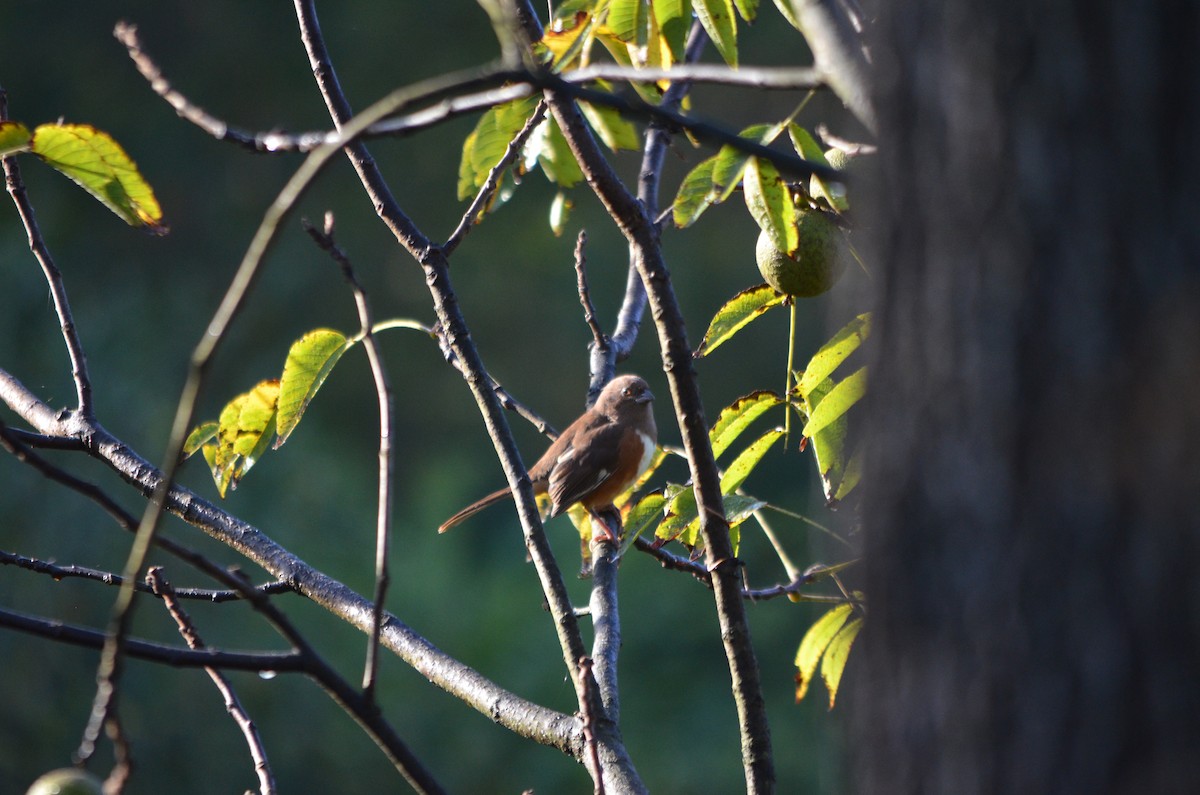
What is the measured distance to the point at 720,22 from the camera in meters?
1.45

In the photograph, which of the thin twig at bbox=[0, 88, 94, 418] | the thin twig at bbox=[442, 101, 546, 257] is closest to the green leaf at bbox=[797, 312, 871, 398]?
the thin twig at bbox=[442, 101, 546, 257]

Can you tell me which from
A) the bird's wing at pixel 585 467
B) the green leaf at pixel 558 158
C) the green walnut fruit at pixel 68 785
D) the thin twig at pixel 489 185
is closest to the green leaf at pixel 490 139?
the thin twig at pixel 489 185

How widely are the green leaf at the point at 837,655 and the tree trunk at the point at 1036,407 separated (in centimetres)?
76

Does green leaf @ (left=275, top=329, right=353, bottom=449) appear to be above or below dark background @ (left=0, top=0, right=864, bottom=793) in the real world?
below

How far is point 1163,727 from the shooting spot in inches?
27.1

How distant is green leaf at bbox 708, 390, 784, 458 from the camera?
166 cm

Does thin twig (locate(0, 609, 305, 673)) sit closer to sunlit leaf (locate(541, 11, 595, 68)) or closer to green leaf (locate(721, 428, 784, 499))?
sunlit leaf (locate(541, 11, 595, 68))

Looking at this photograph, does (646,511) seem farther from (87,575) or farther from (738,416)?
(87,575)

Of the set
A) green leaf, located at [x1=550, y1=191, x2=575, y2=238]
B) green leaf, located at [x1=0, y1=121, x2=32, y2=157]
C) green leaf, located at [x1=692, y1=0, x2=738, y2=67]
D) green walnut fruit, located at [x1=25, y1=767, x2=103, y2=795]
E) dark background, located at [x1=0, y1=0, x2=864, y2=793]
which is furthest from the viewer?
dark background, located at [x1=0, y1=0, x2=864, y2=793]

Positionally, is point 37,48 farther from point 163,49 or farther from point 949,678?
point 949,678

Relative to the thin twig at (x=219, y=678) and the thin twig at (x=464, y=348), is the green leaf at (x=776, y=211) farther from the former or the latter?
the thin twig at (x=219, y=678)

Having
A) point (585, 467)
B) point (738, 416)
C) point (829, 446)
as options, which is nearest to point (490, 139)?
point (738, 416)

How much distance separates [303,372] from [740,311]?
2.01ft

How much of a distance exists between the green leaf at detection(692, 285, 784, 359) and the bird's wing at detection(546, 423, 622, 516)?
248 centimetres
